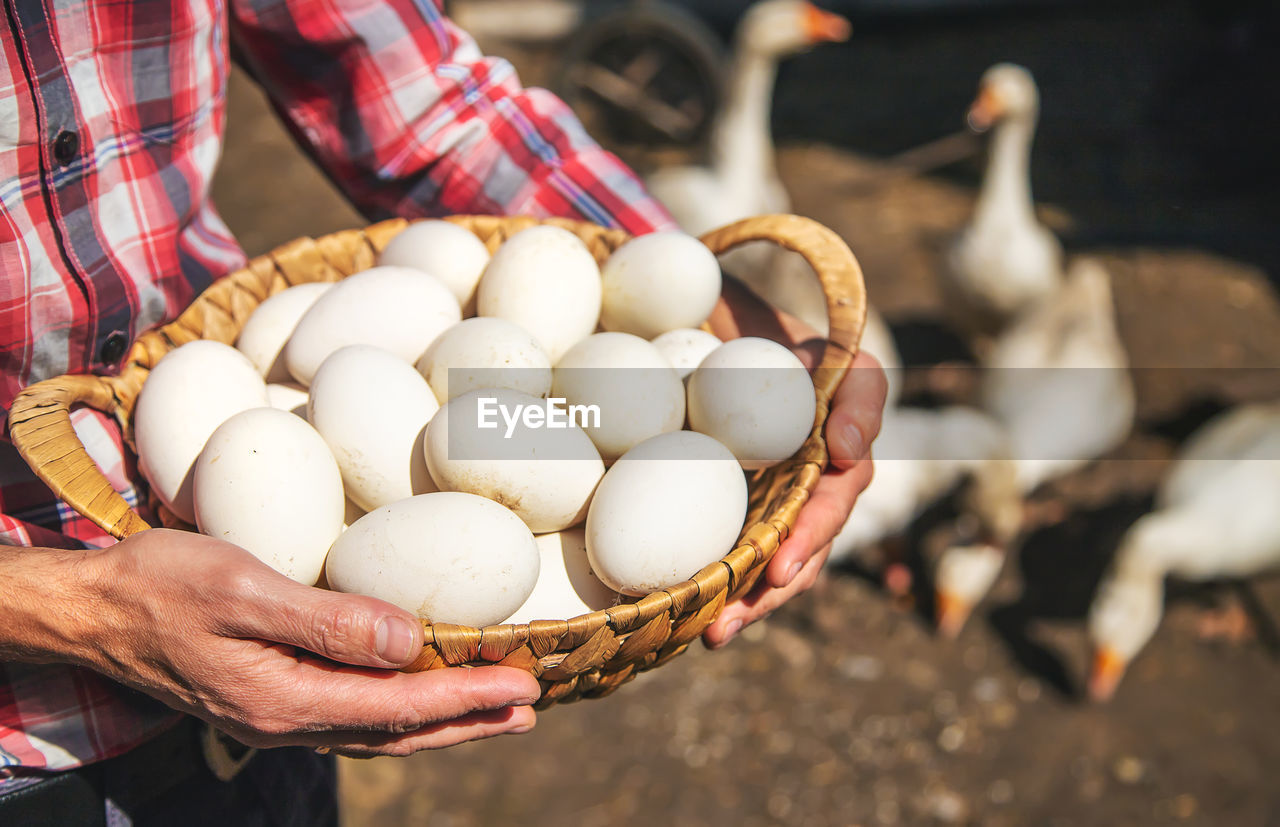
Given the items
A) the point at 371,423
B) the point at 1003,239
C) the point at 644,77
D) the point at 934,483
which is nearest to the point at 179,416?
the point at 371,423

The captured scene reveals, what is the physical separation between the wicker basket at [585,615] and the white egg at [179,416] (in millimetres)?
53

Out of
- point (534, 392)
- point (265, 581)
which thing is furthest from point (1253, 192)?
point (265, 581)

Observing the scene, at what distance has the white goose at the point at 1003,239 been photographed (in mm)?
3660

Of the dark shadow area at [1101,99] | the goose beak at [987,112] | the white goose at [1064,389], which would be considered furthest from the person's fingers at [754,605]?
the dark shadow area at [1101,99]

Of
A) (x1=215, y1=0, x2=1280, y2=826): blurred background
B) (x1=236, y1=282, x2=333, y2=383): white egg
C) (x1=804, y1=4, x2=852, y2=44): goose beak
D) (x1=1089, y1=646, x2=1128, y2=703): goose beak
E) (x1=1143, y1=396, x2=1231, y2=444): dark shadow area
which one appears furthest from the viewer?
(x1=804, y1=4, x2=852, y2=44): goose beak

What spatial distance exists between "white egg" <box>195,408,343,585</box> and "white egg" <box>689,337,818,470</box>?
0.49 m

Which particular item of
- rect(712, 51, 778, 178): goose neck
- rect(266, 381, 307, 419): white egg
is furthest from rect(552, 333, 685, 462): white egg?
rect(712, 51, 778, 178): goose neck

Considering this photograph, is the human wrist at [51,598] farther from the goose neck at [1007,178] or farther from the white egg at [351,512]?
the goose neck at [1007,178]

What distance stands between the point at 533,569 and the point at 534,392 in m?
0.29

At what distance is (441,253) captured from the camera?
132 cm

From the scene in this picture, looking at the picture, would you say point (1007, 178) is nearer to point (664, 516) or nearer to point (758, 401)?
point (758, 401)

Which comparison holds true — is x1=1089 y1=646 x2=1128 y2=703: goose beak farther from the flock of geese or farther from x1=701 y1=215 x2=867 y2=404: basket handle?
x1=701 y1=215 x2=867 y2=404: basket handle

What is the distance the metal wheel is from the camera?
5.36m

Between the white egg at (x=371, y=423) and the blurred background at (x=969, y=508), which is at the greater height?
the white egg at (x=371, y=423)
